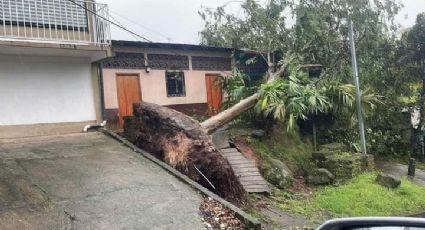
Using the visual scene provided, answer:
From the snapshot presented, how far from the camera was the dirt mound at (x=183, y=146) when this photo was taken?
8766mm

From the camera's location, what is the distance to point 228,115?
13.1 meters

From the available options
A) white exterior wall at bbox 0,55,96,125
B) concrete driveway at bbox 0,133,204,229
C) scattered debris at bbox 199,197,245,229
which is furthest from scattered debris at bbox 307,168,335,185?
white exterior wall at bbox 0,55,96,125

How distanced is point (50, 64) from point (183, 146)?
518 cm

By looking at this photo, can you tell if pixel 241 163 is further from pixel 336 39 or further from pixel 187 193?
pixel 336 39

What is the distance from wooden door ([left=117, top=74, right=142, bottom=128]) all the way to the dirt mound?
3969mm

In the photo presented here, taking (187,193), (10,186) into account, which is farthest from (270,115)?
(10,186)

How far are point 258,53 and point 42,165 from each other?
11809 mm

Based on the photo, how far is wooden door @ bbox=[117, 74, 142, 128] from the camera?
15312 mm

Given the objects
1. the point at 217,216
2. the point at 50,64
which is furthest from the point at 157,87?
the point at 217,216

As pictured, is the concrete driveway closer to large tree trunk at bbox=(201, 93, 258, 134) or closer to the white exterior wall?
the white exterior wall

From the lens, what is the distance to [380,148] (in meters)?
16.9

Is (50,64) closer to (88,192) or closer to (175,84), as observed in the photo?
(175,84)

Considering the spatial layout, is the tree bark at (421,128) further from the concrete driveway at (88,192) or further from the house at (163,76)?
the concrete driveway at (88,192)

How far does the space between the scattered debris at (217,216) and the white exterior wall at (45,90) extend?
6359 mm
